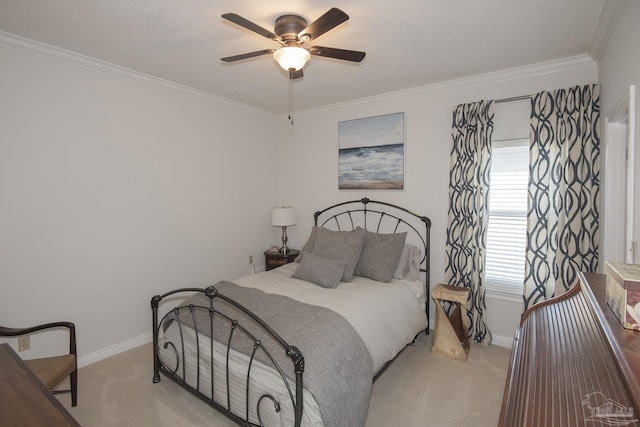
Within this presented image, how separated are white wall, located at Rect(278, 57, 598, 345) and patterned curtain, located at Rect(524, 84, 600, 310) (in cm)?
24

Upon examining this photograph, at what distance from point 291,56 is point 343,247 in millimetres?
1870

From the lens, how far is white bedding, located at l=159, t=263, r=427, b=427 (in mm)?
1802

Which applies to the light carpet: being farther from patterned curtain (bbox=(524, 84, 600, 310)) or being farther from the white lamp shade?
the white lamp shade

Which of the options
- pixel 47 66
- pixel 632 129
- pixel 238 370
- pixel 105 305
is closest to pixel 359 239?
pixel 238 370

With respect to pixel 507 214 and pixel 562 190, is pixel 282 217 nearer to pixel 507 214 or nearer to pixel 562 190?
pixel 507 214

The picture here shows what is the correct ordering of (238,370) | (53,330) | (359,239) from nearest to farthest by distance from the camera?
(238,370) < (53,330) < (359,239)

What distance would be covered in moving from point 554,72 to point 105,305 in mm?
4555

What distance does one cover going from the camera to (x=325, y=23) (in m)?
1.72

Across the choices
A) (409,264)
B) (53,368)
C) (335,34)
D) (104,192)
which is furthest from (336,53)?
(53,368)

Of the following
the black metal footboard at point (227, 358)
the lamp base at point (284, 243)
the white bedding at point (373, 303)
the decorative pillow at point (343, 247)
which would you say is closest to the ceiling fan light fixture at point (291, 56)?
the black metal footboard at point (227, 358)

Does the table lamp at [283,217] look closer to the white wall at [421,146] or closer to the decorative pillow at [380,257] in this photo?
the white wall at [421,146]

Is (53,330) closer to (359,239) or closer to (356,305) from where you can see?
(356,305)

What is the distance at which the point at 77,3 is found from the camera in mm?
1965

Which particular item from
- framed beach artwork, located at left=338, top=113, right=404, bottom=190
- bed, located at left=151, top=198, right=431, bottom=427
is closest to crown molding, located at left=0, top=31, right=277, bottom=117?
framed beach artwork, located at left=338, top=113, right=404, bottom=190
